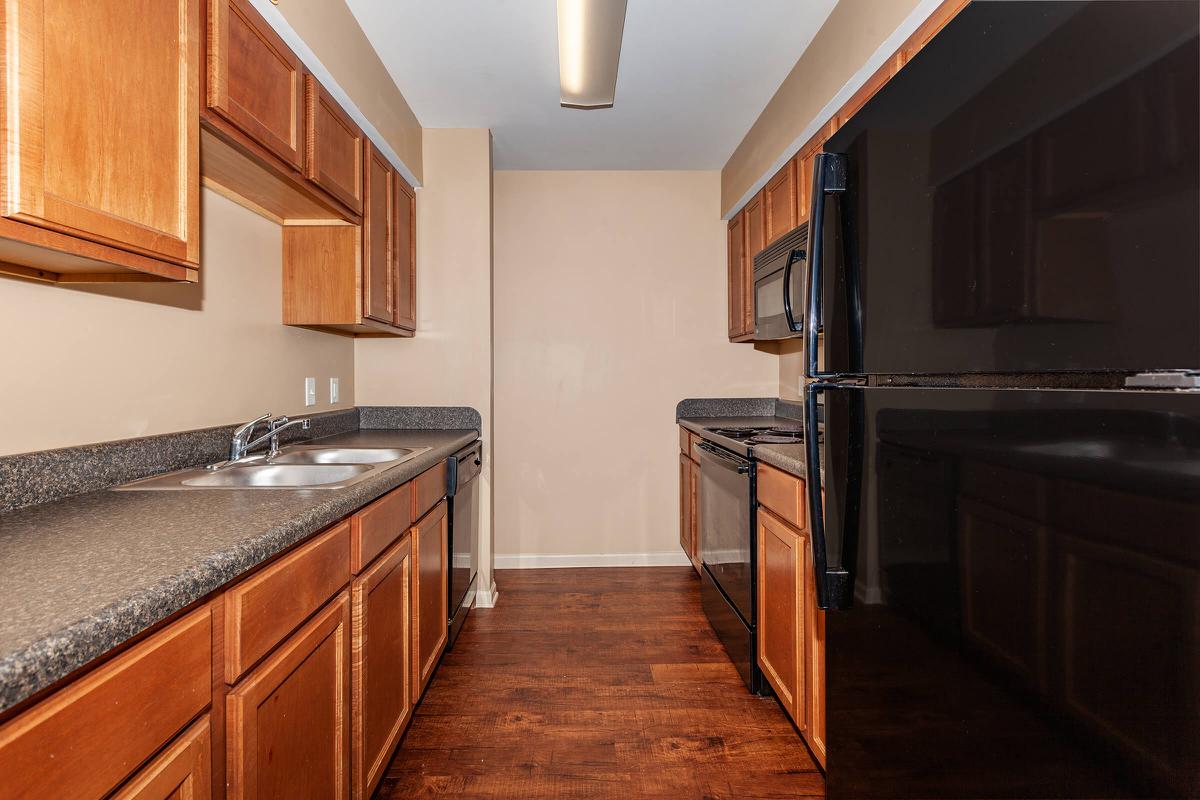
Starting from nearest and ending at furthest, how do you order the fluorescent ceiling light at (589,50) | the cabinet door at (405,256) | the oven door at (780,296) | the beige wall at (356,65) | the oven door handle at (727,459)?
the beige wall at (356,65) → the fluorescent ceiling light at (589,50) → the oven door handle at (727,459) → the oven door at (780,296) → the cabinet door at (405,256)

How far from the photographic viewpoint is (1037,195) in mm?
627

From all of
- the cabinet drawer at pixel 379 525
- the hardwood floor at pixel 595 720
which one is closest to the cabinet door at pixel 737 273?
the hardwood floor at pixel 595 720

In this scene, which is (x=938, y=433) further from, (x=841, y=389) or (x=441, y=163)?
(x=441, y=163)

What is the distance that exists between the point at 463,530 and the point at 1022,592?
2183mm

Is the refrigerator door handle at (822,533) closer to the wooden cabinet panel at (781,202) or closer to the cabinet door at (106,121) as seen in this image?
the cabinet door at (106,121)

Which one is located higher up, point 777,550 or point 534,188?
point 534,188

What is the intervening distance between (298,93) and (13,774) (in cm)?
185

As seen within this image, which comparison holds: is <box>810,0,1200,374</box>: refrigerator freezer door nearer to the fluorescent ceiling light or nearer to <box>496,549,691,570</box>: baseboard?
the fluorescent ceiling light

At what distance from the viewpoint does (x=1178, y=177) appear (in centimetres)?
49

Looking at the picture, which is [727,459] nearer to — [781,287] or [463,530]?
[781,287]

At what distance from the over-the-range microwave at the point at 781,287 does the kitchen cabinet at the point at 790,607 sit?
2.36 ft

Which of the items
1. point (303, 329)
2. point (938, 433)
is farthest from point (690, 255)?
point (938, 433)

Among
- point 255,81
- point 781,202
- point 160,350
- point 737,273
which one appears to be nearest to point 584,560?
point 737,273

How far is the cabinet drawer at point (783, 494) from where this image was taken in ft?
5.55
